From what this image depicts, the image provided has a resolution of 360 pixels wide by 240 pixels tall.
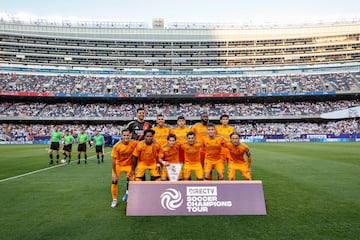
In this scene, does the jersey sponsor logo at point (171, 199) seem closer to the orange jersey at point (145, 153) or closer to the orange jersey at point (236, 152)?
the orange jersey at point (145, 153)

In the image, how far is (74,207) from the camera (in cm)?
648

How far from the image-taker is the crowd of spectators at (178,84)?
47969 mm

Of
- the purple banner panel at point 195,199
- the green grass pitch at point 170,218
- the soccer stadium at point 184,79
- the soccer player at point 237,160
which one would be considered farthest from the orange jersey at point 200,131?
the soccer stadium at point 184,79

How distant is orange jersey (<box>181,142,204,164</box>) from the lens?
7426mm

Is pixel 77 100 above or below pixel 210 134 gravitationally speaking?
above

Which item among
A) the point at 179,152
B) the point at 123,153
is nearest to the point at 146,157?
the point at 123,153

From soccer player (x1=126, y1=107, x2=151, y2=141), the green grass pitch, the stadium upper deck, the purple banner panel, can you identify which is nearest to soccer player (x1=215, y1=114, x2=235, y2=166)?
the green grass pitch

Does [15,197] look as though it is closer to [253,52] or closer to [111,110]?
[111,110]

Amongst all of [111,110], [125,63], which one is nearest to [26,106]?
[111,110]

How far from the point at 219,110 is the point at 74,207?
144 ft

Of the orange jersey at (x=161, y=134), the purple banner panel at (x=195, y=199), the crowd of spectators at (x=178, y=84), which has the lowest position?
the purple banner panel at (x=195, y=199)

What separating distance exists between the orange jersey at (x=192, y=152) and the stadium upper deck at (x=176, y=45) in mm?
52128

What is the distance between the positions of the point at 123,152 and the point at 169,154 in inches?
47.2

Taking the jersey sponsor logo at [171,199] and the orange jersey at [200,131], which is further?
→ the orange jersey at [200,131]
